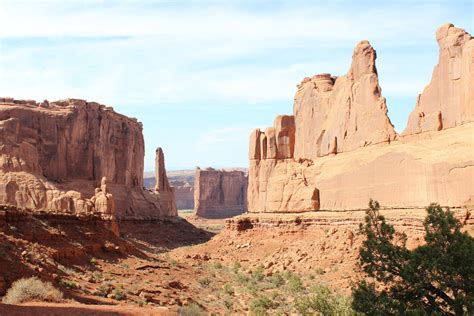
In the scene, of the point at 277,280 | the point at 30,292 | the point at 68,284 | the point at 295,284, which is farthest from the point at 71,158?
the point at 30,292

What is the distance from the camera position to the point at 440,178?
3219cm

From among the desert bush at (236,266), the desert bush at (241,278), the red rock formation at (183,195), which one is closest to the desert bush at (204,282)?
the desert bush at (241,278)

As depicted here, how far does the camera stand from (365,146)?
3988cm

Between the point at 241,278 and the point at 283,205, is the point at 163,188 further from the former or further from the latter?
the point at 241,278

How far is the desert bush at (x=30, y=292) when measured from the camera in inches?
768

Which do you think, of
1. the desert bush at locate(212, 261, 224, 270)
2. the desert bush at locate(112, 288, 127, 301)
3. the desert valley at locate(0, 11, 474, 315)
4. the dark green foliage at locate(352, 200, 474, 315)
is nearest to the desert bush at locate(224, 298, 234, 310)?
the desert valley at locate(0, 11, 474, 315)

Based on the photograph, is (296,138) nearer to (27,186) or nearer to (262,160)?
(262,160)

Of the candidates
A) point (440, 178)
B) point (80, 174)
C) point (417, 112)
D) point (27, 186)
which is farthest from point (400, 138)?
point (80, 174)

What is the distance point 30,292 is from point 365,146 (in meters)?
24.5

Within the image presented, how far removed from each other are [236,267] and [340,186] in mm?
8417

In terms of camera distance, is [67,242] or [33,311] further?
[67,242]

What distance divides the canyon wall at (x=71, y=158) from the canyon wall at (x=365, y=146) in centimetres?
1439

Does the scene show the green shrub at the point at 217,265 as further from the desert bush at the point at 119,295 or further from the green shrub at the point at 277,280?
the desert bush at the point at 119,295

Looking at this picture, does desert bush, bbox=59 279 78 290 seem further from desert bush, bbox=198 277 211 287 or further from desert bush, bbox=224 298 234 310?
desert bush, bbox=198 277 211 287
